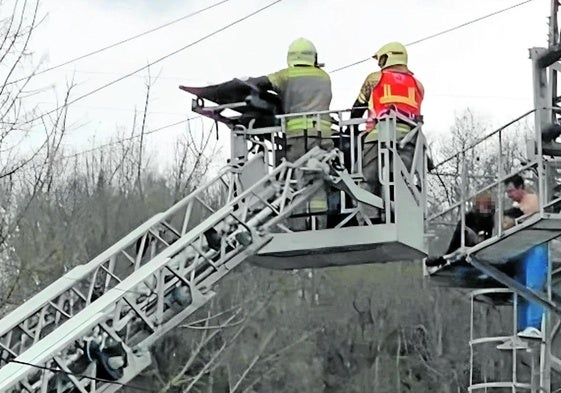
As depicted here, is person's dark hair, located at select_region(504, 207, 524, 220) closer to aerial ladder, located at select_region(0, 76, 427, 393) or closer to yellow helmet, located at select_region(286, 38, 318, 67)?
aerial ladder, located at select_region(0, 76, 427, 393)

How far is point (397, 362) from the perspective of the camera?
141 feet

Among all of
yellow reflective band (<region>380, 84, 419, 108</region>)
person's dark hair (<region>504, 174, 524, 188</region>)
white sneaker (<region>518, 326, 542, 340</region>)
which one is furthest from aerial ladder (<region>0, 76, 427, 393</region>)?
white sneaker (<region>518, 326, 542, 340</region>)

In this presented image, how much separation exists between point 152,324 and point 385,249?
2.77 m

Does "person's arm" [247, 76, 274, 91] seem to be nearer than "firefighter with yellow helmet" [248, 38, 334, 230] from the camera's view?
No

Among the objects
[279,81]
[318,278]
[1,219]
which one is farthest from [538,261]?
[318,278]

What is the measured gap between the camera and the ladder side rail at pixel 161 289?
841 cm

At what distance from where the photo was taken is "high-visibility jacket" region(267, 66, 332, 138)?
441 inches

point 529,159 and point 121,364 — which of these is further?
point 529,159

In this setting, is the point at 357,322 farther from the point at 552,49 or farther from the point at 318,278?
the point at 552,49

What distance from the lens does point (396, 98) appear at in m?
11.1

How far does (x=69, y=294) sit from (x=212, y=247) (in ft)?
4.36

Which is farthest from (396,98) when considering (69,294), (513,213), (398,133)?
(69,294)

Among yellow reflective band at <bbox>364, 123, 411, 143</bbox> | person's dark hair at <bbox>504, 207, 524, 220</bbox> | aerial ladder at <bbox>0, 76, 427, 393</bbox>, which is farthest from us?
person's dark hair at <bbox>504, 207, 524, 220</bbox>

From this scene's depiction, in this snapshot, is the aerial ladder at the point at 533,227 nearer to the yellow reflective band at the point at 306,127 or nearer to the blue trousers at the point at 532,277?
the blue trousers at the point at 532,277
